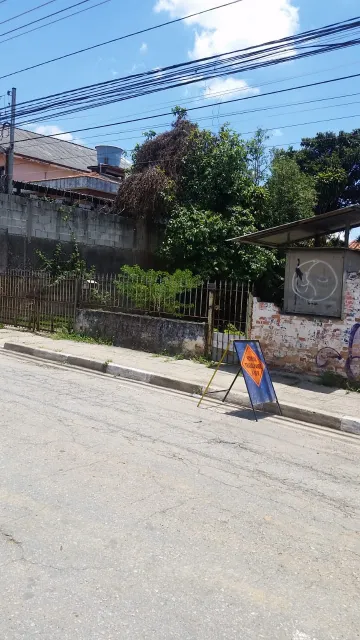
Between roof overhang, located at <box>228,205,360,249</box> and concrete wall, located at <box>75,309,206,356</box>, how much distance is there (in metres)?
2.15

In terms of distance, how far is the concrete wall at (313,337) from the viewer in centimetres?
883

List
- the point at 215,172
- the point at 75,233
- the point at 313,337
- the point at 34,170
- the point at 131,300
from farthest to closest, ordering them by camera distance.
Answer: the point at 34,170
the point at 75,233
the point at 215,172
the point at 131,300
the point at 313,337

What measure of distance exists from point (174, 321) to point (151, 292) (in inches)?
44.9

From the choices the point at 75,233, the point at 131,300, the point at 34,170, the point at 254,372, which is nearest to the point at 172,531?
the point at 254,372

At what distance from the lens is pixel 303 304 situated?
9812mm

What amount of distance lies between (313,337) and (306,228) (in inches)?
81.6

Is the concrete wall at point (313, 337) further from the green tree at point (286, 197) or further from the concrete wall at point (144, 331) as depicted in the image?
the green tree at point (286, 197)

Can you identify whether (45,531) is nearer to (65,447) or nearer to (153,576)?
(153,576)

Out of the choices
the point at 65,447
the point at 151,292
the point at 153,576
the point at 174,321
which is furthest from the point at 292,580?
the point at 151,292

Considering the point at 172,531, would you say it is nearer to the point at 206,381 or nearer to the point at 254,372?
the point at 254,372

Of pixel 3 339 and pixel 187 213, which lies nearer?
pixel 3 339

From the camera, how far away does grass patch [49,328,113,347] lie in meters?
12.8

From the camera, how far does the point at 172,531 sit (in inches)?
145

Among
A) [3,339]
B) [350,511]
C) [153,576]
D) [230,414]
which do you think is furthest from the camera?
[3,339]
